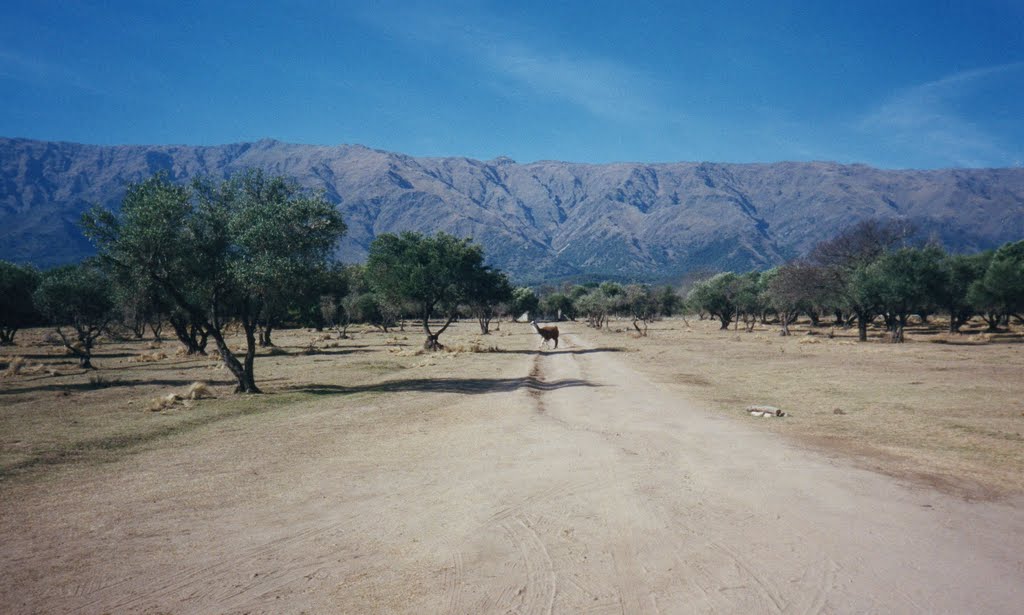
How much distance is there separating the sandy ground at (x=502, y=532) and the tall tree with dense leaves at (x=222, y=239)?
1004cm

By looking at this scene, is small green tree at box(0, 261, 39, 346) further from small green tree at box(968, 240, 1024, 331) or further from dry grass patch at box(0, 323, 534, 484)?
small green tree at box(968, 240, 1024, 331)

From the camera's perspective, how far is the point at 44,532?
734cm

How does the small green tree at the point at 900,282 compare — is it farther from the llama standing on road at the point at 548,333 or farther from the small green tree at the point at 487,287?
the small green tree at the point at 487,287

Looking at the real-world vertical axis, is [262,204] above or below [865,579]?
above

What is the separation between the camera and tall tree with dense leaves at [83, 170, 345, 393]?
19.5 m

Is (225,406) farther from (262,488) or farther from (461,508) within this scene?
(461,508)

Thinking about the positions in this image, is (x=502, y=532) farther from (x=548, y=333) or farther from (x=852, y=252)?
(x=852, y=252)

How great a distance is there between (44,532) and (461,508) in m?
5.99

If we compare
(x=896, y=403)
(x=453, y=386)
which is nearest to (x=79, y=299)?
(x=453, y=386)

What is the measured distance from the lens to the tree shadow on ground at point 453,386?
21.9 m

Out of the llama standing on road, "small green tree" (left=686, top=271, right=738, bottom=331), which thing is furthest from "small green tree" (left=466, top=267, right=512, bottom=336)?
"small green tree" (left=686, top=271, right=738, bottom=331)

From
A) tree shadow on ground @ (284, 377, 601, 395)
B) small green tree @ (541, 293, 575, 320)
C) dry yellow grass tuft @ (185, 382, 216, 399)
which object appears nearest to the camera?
dry yellow grass tuft @ (185, 382, 216, 399)

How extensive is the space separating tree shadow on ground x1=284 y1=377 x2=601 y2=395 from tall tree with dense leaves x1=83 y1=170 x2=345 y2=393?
316 cm

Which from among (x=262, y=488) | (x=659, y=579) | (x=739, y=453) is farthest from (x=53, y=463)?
(x=739, y=453)
